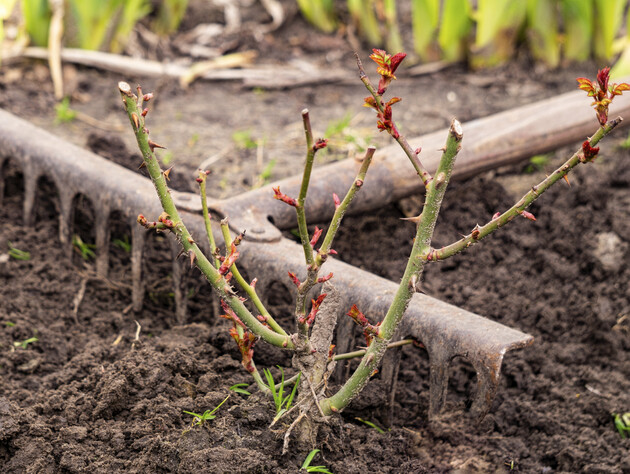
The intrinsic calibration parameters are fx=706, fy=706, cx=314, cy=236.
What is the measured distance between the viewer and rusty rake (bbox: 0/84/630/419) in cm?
153

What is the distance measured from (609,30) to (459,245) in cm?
296

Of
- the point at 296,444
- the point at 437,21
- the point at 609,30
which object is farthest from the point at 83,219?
the point at 609,30

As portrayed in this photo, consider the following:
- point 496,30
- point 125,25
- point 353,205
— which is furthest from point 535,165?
point 125,25

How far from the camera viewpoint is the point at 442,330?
1532 mm

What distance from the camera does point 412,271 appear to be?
1270 mm

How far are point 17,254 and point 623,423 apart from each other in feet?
5.99

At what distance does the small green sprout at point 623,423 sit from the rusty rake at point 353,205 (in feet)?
1.54

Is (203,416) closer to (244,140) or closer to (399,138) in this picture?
(399,138)

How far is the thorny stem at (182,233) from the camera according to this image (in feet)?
3.86

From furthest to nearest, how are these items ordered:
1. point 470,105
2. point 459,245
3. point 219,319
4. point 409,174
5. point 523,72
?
point 523,72
point 470,105
point 409,174
point 219,319
point 459,245

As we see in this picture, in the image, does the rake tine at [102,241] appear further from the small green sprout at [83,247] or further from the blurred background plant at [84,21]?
the blurred background plant at [84,21]

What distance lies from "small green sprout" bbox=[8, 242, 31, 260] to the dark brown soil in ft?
0.07

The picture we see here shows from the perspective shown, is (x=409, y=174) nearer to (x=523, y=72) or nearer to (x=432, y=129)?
(x=432, y=129)

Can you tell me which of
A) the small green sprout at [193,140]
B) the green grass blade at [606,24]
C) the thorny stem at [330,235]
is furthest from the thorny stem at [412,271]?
the green grass blade at [606,24]
